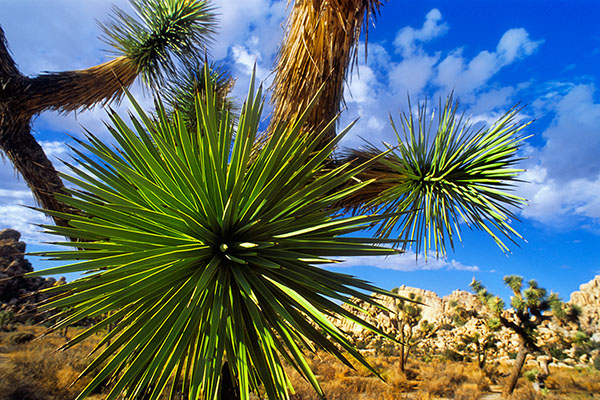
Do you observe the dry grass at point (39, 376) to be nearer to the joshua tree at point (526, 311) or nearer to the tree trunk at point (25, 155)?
the tree trunk at point (25, 155)

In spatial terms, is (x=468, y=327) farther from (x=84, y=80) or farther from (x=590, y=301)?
→ (x=84, y=80)

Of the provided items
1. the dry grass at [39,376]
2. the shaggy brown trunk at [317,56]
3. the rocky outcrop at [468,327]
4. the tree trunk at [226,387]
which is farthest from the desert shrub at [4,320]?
the shaggy brown trunk at [317,56]

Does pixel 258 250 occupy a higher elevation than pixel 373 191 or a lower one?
lower

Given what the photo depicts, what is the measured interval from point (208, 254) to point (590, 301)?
7005cm

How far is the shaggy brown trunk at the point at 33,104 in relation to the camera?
515 centimetres

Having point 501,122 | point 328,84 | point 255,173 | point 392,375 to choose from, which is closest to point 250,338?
point 255,173

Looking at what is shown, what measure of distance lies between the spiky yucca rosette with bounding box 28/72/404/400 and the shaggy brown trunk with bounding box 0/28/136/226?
3.68 meters

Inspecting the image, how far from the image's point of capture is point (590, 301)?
167ft

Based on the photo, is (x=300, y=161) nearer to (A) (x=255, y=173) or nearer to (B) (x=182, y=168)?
(A) (x=255, y=173)

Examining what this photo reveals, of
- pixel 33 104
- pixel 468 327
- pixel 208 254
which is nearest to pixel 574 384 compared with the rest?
pixel 468 327

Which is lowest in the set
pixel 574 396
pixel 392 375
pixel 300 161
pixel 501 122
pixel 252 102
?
pixel 392 375

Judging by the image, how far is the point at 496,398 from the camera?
13.5 metres

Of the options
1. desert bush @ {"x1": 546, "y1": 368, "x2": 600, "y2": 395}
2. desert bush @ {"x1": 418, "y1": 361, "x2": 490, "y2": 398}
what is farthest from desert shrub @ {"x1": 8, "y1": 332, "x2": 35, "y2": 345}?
desert bush @ {"x1": 546, "y1": 368, "x2": 600, "y2": 395}

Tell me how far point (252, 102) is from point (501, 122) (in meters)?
3.39
